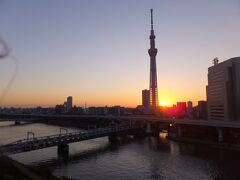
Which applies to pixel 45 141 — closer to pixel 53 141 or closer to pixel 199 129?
pixel 53 141

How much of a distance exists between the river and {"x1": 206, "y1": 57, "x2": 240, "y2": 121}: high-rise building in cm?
4727

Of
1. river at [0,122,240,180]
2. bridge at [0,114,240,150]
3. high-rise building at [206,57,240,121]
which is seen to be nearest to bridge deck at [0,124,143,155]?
river at [0,122,240,180]

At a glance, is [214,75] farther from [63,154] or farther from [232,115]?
[63,154]

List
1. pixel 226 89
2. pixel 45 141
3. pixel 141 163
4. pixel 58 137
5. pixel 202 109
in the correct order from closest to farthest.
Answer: pixel 141 163 < pixel 45 141 < pixel 58 137 < pixel 226 89 < pixel 202 109

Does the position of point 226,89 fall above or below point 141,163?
above

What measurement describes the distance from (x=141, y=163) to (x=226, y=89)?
64.7 m

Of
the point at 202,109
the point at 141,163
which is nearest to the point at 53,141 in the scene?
the point at 141,163

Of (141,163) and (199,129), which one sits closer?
(141,163)

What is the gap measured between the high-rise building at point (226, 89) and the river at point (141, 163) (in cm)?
4727

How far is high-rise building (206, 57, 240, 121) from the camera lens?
90000 mm

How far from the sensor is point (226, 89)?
307ft

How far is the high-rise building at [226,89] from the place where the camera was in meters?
90.0

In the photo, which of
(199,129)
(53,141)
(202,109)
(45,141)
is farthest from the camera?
(202,109)

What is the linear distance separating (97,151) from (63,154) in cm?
646
